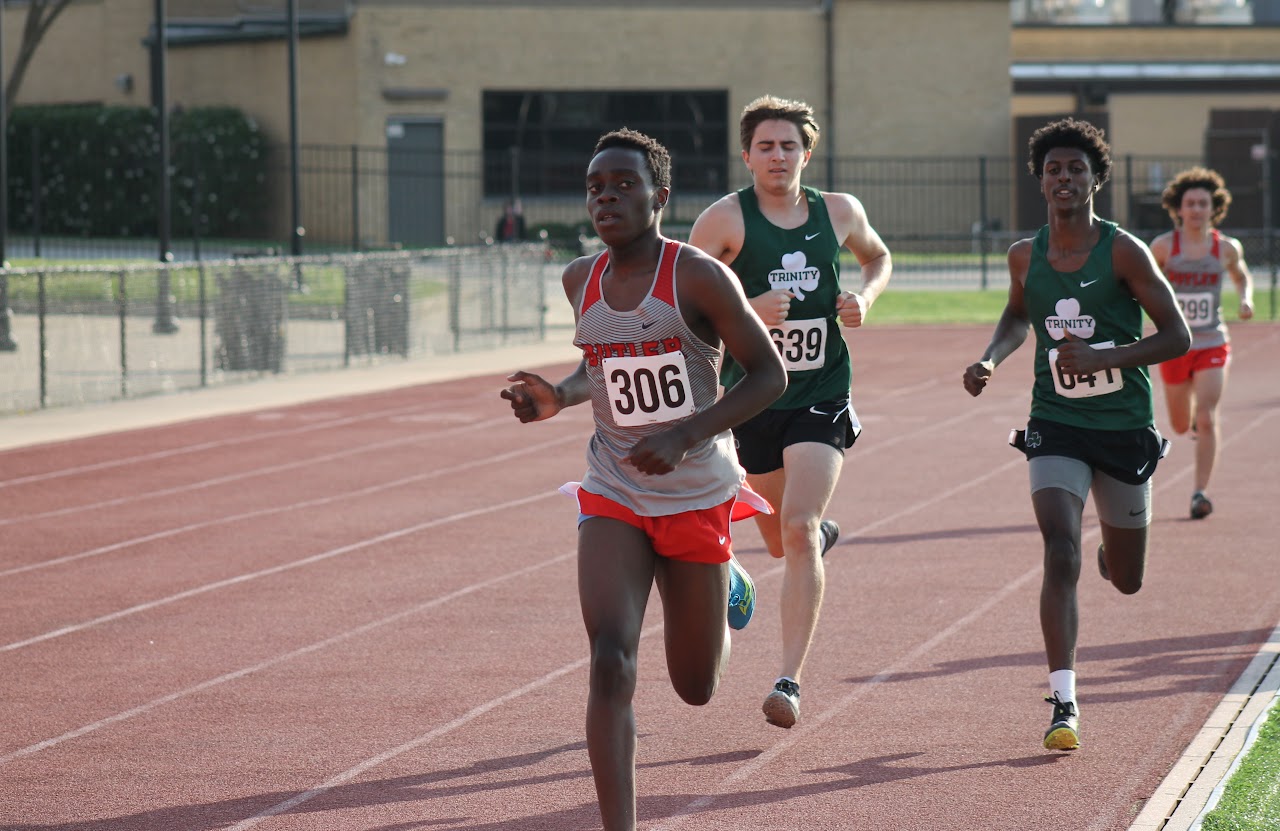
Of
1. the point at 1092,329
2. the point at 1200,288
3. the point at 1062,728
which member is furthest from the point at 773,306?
the point at 1200,288

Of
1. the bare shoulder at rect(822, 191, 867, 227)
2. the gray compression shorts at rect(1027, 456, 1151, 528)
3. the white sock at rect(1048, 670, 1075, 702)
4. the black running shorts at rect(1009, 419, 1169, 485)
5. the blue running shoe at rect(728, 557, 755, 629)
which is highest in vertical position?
the bare shoulder at rect(822, 191, 867, 227)

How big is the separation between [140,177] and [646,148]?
37574mm

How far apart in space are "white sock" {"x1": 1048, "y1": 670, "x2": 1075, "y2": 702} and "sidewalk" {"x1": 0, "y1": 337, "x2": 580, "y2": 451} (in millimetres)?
10917

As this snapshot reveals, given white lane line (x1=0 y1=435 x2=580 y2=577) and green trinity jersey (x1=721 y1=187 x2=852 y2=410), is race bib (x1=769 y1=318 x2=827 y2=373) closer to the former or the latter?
green trinity jersey (x1=721 y1=187 x2=852 y2=410)

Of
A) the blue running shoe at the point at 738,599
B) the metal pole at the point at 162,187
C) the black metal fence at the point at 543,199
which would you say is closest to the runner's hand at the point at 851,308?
the blue running shoe at the point at 738,599

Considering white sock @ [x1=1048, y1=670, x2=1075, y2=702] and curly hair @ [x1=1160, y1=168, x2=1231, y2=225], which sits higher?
curly hair @ [x1=1160, y1=168, x2=1231, y2=225]

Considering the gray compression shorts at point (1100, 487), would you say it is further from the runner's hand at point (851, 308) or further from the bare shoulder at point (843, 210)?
the bare shoulder at point (843, 210)

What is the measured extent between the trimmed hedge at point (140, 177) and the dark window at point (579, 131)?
5427 mm

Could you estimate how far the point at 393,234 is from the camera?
40000 mm

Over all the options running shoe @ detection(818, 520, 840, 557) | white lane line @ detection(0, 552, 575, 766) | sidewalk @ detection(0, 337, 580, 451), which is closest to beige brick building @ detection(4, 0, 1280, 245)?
sidewalk @ detection(0, 337, 580, 451)

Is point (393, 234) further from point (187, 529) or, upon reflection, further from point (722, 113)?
point (187, 529)

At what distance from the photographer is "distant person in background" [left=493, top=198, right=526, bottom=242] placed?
3675 centimetres

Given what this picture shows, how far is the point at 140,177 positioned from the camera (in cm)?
4081

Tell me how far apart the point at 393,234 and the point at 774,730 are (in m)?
34.4
